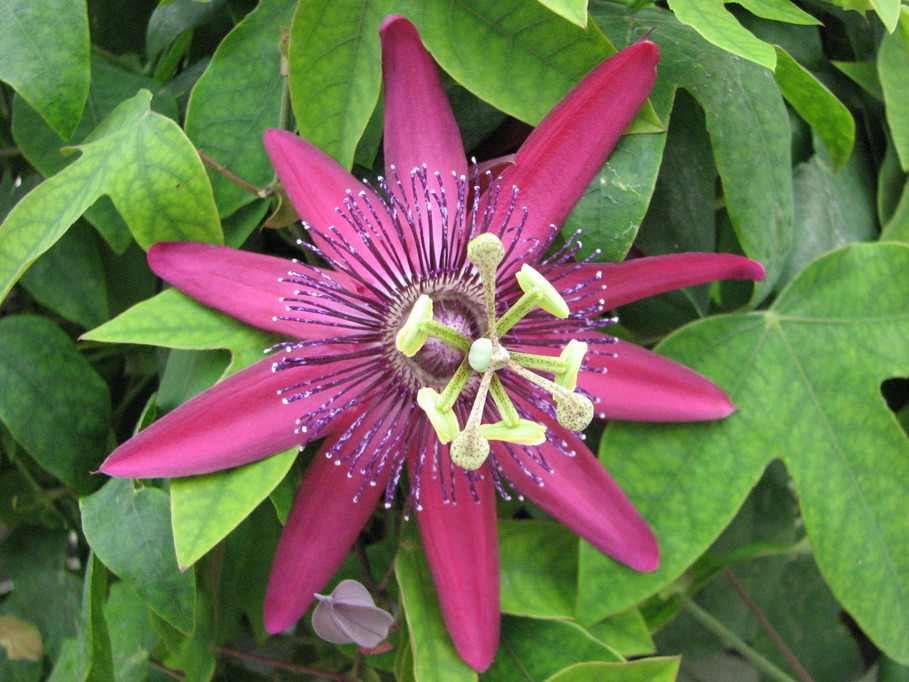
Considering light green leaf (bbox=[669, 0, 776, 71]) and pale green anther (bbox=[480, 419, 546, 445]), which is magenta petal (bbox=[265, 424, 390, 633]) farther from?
light green leaf (bbox=[669, 0, 776, 71])

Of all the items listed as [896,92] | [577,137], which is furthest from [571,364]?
[896,92]

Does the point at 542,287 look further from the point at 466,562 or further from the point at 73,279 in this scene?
the point at 73,279

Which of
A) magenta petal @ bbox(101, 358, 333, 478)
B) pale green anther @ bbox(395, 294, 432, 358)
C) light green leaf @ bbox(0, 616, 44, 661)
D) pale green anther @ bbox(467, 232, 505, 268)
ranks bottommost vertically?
light green leaf @ bbox(0, 616, 44, 661)

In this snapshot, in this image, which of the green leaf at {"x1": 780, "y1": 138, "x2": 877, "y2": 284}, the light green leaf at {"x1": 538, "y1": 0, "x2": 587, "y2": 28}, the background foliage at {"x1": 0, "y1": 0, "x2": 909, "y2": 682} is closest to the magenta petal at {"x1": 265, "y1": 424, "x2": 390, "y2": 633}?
the background foliage at {"x1": 0, "y1": 0, "x2": 909, "y2": 682}

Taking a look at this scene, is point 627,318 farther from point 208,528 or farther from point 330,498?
point 208,528

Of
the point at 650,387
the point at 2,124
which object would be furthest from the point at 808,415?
the point at 2,124

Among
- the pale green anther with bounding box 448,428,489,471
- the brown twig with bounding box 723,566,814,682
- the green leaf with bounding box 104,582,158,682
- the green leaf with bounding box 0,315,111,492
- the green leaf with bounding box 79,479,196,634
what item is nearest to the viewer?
the pale green anther with bounding box 448,428,489,471

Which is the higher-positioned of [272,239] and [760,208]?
[760,208]
